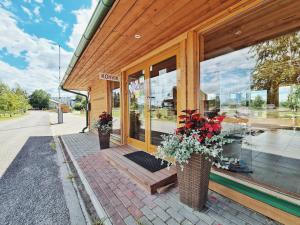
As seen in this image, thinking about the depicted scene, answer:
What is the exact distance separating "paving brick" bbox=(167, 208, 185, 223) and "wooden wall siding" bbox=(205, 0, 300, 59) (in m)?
2.23

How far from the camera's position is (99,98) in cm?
666

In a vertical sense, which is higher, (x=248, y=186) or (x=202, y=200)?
(x=248, y=186)

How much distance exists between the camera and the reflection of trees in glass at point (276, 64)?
3322mm

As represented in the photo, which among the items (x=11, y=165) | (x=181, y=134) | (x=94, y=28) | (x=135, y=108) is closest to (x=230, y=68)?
(x=135, y=108)

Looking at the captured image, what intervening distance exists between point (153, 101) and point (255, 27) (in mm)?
2060

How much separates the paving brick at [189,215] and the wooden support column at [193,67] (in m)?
1.30

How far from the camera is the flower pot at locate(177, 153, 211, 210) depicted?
1.61 metres

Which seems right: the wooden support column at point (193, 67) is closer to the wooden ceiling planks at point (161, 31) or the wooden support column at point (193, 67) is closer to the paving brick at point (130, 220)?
the wooden ceiling planks at point (161, 31)

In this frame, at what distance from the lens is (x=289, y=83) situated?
15.2ft

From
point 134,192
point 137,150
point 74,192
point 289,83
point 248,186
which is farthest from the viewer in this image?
point 289,83

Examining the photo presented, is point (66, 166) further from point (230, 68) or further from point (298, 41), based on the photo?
point (298, 41)

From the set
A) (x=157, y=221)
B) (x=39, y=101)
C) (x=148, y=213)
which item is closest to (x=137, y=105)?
(x=148, y=213)

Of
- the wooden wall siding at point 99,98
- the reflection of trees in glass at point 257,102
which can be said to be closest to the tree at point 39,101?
the wooden wall siding at point 99,98

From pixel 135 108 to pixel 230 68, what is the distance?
102 inches
